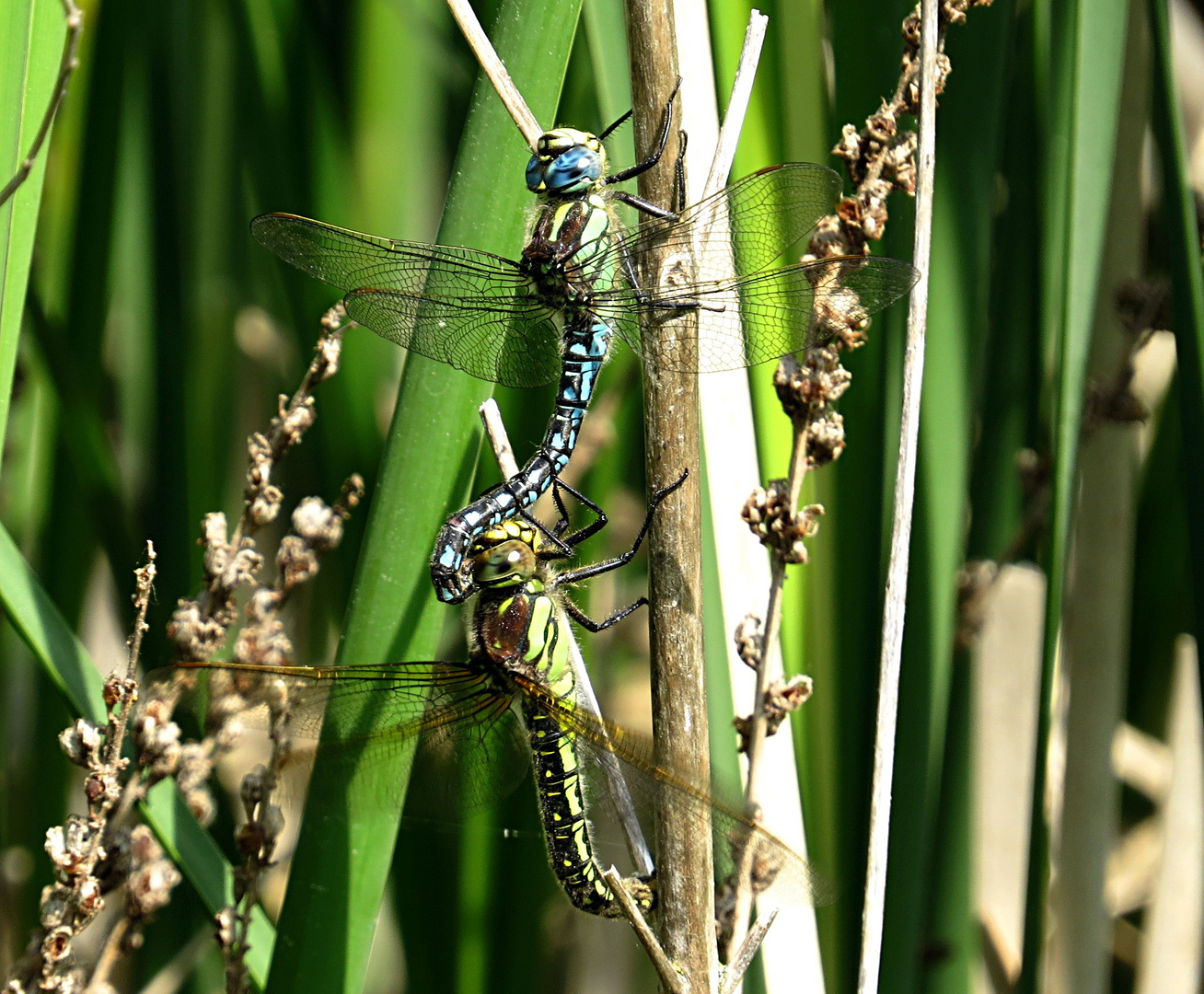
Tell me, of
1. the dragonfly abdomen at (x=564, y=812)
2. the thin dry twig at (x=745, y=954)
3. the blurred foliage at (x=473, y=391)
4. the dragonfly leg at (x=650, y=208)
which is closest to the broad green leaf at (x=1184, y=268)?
the blurred foliage at (x=473, y=391)

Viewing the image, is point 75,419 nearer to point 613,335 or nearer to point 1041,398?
point 613,335

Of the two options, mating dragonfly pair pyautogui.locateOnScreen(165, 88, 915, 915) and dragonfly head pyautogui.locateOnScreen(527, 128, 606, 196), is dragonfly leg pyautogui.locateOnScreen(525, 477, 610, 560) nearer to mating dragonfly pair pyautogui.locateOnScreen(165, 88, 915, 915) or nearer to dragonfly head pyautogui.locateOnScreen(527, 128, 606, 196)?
mating dragonfly pair pyautogui.locateOnScreen(165, 88, 915, 915)

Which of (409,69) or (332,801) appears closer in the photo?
(332,801)

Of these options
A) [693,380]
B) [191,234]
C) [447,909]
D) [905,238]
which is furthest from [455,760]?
[191,234]

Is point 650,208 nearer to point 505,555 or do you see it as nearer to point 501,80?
point 501,80

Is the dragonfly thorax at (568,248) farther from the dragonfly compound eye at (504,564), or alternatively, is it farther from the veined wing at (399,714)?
the veined wing at (399,714)

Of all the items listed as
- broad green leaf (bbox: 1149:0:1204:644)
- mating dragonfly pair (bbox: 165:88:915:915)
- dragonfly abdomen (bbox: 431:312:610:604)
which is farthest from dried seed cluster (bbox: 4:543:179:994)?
broad green leaf (bbox: 1149:0:1204:644)

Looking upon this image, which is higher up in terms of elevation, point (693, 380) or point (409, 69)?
point (409, 69)
